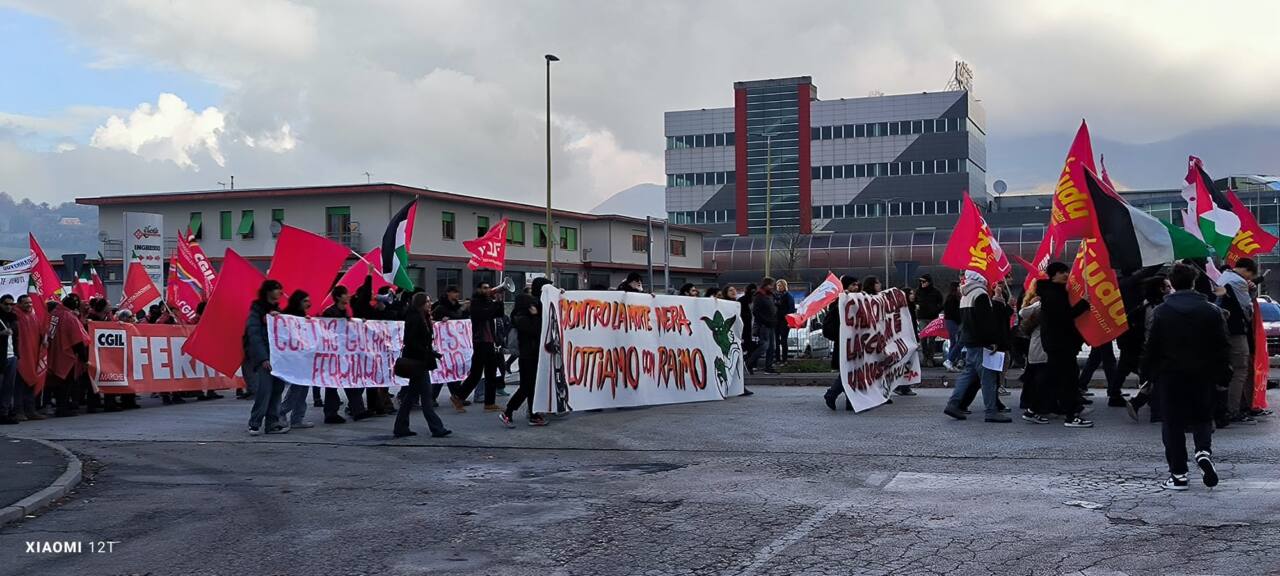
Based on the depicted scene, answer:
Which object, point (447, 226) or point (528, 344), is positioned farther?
point (447, 226)

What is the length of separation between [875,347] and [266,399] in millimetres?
7436

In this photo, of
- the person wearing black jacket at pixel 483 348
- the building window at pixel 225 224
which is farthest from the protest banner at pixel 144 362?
the building window at pixel 225 224

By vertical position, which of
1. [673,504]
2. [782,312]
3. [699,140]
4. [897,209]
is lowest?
[673,504]

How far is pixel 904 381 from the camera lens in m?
17.0

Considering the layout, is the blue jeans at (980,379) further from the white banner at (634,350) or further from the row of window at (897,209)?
the row of window at (897,209)

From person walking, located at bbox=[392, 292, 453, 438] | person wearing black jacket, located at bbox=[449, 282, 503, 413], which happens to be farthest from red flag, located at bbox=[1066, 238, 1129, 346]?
person wearing black jacket, located at bbox=[449, 282, 503, 413]

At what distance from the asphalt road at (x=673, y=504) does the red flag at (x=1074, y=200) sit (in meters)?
2.06

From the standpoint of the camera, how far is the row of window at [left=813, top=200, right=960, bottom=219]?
334 feet

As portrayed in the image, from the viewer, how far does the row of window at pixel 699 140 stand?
104688 millimetres

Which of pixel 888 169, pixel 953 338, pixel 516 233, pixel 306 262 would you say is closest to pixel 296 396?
pixel 306 262

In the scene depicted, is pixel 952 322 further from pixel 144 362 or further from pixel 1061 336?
pixel 144 362

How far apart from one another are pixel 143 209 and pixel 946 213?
6154 cm

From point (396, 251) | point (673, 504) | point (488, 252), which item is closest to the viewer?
point (673, 504)

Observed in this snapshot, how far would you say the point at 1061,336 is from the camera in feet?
42.3
